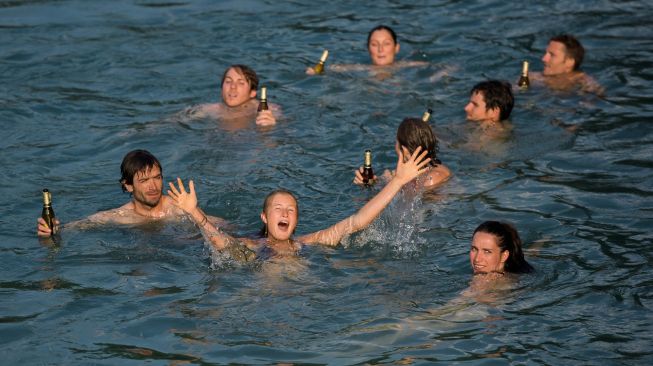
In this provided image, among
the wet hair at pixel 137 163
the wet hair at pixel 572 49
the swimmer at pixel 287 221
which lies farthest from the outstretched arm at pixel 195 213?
the wet hair at pixel 572 49

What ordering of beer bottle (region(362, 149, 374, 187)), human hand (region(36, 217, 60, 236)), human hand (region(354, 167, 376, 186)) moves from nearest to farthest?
human hand (region(36, 217, 60, 236))
beer bottle (region(362, 149, 374, 187))
human hand (region(354, 167, 376, 186))

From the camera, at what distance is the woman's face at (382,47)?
17547mm

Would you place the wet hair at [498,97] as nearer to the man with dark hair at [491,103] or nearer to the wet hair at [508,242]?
the man with dark hair at [491,103]

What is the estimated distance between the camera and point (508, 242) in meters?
10.2

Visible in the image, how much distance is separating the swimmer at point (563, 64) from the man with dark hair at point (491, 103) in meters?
2.02

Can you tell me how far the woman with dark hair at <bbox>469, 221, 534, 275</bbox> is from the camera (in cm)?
1013

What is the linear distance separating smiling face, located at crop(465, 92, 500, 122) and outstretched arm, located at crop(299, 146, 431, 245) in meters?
4.12

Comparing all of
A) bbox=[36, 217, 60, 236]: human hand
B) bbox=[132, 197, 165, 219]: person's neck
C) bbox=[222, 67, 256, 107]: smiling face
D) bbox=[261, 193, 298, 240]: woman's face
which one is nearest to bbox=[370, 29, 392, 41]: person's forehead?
bbox=[222, 67, 256, 107]: smiling face

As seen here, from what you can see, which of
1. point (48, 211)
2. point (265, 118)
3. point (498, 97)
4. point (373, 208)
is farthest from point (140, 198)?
point (498, 97)

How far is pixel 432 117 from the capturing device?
15633 millimetres

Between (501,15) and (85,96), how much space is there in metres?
8.00

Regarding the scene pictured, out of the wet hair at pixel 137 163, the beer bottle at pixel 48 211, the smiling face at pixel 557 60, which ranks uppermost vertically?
the smiling face at pixel 557 60

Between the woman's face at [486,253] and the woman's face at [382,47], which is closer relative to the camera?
the woman's face at [486,253]

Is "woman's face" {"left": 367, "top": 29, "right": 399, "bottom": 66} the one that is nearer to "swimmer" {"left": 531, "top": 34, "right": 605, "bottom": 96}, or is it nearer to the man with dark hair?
"swimmer" {"left": 531, "top": 34, "right": 605, "bottom": 96}
